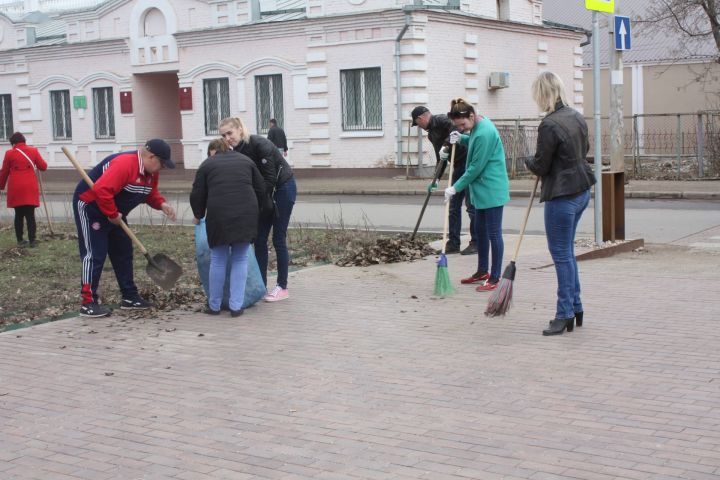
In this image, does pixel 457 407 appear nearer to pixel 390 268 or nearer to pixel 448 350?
pixel 448 350

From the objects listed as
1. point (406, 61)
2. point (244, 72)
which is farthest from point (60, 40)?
point (406, 61)

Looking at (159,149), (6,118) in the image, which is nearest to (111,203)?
(159,149)

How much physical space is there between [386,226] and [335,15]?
13.8 meters

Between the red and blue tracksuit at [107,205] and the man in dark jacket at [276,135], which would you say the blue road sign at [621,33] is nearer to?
the red and blue tracksuit at [107,205]

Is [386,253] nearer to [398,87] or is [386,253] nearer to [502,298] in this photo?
[502,298]

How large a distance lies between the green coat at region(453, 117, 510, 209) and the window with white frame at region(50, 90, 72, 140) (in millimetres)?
27575

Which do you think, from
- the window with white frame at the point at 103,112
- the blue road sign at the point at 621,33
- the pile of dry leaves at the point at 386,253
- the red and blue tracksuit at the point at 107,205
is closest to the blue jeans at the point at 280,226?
the red and blue tracksuit at the point at 107,205

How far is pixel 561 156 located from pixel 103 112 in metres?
28.8

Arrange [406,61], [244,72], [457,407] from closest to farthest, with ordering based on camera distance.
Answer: [457,407]
[406,61]
[244,72]

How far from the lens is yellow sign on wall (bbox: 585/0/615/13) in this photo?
1191 centimetres

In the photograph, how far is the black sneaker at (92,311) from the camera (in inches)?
354

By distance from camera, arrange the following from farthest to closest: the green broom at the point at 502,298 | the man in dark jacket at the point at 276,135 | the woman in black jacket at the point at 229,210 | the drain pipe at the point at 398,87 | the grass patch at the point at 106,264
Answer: the drain pipe at the point at 398,87 → the man in dark jacket at the point at 276,135 → the grass patch at the point at 106,264 → the woman in black jacket at the point at 229,210 → the green broom at the point at 502,298

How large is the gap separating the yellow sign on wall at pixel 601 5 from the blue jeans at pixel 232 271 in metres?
5.35

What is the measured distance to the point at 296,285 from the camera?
34.4 feet
